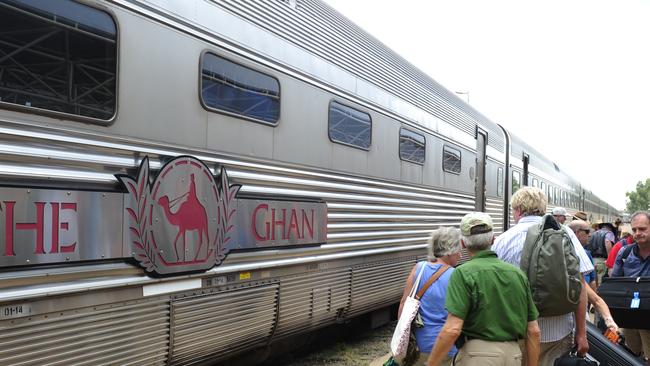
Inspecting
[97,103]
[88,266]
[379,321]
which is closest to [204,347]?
[88,266]

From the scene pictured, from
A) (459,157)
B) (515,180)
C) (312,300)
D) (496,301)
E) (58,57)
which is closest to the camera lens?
(496,301)

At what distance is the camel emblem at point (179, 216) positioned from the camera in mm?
3143

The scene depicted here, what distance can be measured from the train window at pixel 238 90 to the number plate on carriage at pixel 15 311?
1.63 metres

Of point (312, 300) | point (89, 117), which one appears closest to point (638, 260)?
point (312, 300)

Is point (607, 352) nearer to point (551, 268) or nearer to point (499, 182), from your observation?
point (551, 268)

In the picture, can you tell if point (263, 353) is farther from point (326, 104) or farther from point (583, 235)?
point (583, 235)

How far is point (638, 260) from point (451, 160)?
422cm

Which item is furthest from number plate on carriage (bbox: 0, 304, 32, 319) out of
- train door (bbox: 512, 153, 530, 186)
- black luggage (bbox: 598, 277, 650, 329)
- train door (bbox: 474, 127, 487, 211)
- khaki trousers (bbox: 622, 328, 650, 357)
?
train door (bbox: 512, 153, 530, 186)

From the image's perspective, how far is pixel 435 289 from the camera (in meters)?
3.38

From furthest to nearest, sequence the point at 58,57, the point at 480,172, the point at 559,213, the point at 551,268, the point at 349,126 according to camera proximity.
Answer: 1. the point at 480,172
2. the point at 559,213
3. the point at 349,126
4. the point at 551,268
5. the point at 58,57

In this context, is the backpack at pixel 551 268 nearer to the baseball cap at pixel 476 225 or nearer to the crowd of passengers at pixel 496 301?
the crowd of passengers at pixel 496 301

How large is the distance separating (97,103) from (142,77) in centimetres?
36

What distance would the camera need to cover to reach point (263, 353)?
476 cm

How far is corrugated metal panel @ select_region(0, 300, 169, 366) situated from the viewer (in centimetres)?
256
